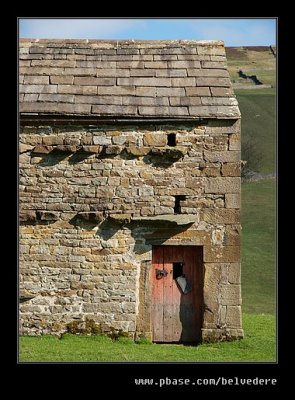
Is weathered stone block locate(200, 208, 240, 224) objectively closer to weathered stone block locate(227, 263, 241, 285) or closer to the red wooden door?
the red wooden door

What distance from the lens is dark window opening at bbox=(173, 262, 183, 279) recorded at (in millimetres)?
12094

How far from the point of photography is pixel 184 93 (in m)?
12.4

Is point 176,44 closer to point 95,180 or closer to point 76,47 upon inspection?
point 76,47

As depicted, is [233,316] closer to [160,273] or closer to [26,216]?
[160,273]

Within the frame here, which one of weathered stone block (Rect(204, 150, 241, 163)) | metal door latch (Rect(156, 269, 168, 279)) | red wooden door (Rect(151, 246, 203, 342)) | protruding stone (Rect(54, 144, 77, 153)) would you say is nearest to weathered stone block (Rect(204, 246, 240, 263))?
red wooden door (Rect(151, 246, 203, 342))

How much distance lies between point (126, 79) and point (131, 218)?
2925mm

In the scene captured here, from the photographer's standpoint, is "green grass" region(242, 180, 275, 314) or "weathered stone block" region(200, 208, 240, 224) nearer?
"weathered stone block" region(200, 208, 240, 224)

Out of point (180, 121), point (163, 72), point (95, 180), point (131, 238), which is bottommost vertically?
point (131, 238)

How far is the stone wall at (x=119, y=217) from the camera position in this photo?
11.8 metres

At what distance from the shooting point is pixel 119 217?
38.8 feet

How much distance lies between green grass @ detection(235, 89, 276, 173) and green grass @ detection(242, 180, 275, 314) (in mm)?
4438

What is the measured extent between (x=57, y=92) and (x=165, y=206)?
10.3ft
